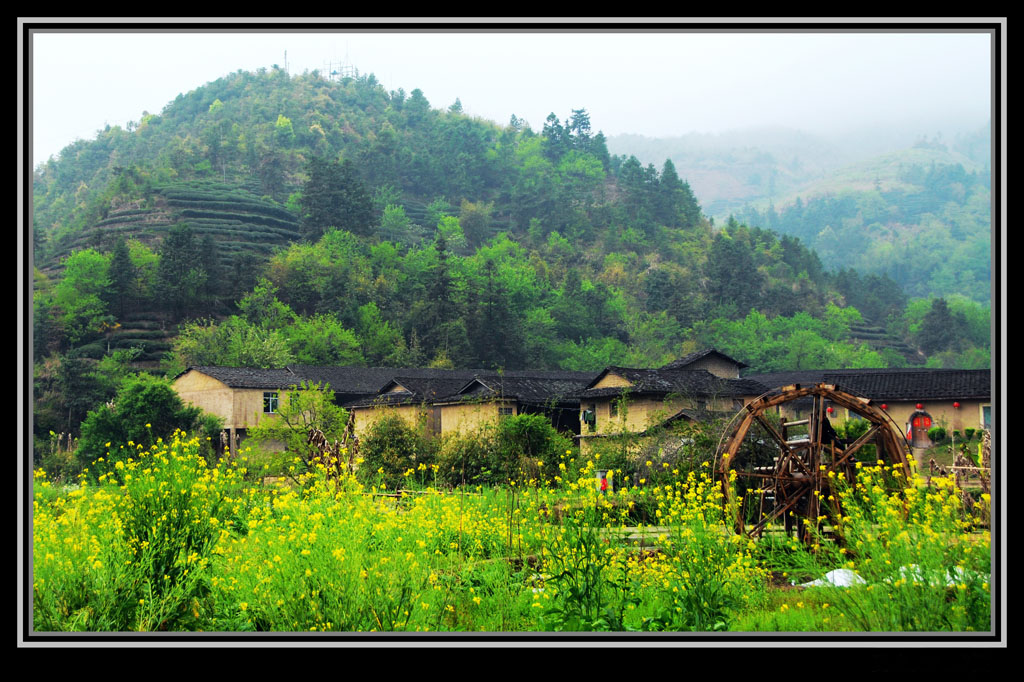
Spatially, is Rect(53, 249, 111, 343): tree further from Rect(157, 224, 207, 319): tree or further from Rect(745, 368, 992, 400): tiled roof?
Rect(745, 368, 992, 400): tiled roof

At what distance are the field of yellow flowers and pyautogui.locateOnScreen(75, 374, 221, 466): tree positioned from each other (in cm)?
→ 2339

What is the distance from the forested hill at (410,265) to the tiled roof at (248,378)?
9194mm

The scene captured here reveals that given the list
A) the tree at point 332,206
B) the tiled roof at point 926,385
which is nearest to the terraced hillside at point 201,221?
the tree at point 332,206

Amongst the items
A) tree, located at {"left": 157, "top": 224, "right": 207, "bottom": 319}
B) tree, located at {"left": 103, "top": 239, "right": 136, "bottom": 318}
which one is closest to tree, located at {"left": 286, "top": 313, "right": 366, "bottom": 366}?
tree, located at {"left": 157, "top": 224, "right": 207, "bottom": 319}

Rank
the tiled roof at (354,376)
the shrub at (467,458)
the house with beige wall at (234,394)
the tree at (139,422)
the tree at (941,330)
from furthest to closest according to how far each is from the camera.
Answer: the tree at (941,330) → the tiled roof at (354,376) → the house with beige wall at (234,394) → the tree at (139,422) → the shrub at (467,458)

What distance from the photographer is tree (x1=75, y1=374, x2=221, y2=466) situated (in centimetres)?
3002

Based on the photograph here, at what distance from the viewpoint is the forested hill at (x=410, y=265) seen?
6003 centimetres

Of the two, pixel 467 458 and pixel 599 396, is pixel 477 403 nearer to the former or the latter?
pixel 599 396

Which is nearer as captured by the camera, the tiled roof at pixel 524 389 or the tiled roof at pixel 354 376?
the tiled roof at pixel 524 389

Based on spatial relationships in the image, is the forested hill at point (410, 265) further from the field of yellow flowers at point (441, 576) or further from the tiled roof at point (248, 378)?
the field of yellow flowers at point (441, 576)

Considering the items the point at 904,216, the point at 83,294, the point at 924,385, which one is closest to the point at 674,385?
the point at 924,385

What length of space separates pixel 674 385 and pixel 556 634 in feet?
78.8
